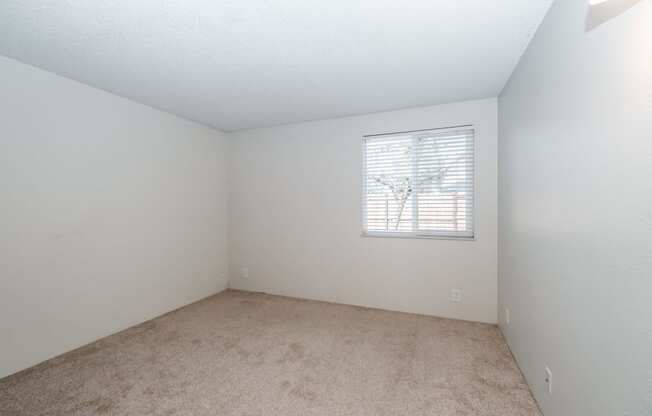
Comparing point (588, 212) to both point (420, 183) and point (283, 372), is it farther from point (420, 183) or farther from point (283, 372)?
point (283, 372)

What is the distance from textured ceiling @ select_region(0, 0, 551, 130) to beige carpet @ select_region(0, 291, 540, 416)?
233cm

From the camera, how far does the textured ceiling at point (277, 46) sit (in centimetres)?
149

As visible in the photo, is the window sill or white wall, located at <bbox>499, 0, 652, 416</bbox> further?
the window sill

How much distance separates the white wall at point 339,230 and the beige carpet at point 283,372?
1.28 ft

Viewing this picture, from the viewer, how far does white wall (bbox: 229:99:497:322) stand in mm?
2760

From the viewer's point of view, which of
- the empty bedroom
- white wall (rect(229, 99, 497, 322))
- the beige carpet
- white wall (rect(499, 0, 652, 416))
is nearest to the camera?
white wall (rect(499, 0, 652, 416))

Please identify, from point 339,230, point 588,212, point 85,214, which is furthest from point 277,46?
point 85,214

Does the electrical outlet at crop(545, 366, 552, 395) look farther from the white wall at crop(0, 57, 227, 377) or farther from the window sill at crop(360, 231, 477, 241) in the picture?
the white wall at crop(0, 57, 227, 377)

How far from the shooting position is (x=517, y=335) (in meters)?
2.04

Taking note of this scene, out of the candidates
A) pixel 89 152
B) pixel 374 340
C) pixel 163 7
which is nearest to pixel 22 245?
pixel 89 152

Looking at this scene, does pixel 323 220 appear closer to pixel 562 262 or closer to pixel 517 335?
pixel 517 335

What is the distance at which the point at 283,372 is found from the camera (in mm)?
1996

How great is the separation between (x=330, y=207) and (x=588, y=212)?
252 cm

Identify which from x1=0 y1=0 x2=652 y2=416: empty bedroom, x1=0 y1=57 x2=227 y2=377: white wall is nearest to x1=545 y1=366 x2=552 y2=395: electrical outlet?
x1=0 y1=0 x2=652 y2=416: empty bedroom
